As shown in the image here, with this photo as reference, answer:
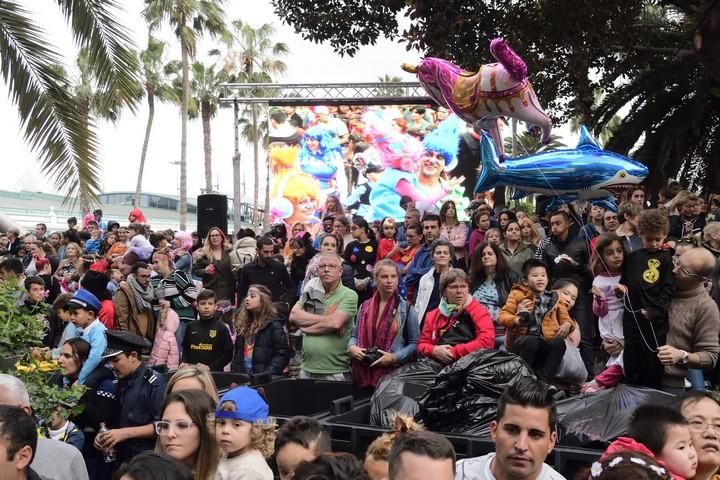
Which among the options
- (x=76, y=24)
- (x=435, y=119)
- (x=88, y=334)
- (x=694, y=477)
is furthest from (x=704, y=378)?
(x=435, y=119)

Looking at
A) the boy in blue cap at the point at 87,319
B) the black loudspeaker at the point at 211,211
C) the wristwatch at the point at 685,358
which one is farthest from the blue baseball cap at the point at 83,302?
the black loudspeaker at the point at 211,211

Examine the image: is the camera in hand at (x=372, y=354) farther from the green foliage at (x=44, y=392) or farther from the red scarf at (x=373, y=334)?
the green foliage at (x=44, y=392)

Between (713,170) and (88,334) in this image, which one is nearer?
(88,334)

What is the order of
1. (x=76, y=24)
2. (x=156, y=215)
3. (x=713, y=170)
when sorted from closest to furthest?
(x=76, y=24) < (x=713, y=170) < (x=156, y=215)

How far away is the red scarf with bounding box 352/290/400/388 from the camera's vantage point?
701 centimetres

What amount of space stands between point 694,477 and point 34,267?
11335 millimetres

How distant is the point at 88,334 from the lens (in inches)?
301

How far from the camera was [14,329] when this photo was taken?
6160 millimetres

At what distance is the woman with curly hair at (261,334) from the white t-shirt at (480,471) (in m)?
4.13

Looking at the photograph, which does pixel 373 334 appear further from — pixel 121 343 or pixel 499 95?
pixel 499 95

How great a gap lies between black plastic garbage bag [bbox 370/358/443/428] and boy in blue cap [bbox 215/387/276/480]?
1.27 m

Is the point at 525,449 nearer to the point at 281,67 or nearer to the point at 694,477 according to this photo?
the point at 694,477

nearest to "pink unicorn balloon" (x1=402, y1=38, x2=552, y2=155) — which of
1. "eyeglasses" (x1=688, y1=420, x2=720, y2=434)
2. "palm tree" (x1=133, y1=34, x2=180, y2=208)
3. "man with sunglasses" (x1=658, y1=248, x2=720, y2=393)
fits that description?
"man with sunglasses" (x1=658, y1=248, x2=720, y2=393)

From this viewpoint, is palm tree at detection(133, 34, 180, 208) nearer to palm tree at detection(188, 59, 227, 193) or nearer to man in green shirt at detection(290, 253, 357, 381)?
palm tree at detection(188, 59, 227, 193)
